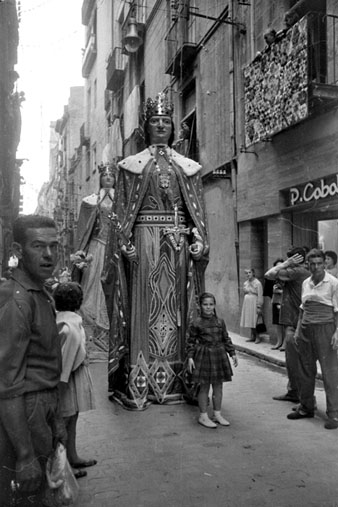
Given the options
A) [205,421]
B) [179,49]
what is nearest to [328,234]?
[205,421]

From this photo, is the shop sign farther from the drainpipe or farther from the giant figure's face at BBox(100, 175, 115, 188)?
the giant figure's face at BBox(100, 175, 115, 188)

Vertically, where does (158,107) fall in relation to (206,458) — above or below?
above

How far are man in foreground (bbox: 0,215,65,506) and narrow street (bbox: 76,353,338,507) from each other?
0.87 m

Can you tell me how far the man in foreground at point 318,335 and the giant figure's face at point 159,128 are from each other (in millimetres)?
1758

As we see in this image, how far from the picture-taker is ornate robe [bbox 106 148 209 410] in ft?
16.4

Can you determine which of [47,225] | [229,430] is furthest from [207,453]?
[47,225]

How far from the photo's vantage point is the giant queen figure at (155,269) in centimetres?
499

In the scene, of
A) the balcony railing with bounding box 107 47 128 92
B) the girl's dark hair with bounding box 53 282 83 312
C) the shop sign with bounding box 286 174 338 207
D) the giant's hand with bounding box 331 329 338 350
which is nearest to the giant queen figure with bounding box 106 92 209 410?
the giant's hand with bounding box 331 329 338 350

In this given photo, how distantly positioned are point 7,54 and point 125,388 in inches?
331

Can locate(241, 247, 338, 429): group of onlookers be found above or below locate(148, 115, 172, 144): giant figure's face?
below

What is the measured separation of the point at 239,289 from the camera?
39.6 feet

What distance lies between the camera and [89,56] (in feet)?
26.5

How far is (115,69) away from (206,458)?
585 cm

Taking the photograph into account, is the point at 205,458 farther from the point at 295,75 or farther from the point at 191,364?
the point at 295,75
